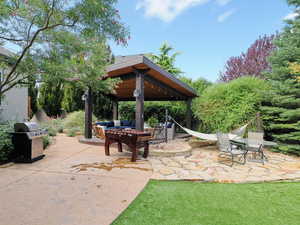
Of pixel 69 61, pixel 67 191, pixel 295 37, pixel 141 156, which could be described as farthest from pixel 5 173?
pixel 295 37

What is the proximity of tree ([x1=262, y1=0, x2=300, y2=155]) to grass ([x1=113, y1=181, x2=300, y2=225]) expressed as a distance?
329 centimetres

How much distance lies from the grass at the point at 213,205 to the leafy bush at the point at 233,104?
11.3ft

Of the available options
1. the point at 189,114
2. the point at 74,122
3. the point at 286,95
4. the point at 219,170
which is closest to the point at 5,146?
the point at 219,170

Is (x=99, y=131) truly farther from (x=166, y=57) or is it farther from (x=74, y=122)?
(x=166, y=57)

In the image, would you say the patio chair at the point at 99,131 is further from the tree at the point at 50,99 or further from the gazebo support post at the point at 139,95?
the tree at the point at 50,99

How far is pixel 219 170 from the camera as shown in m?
4.05

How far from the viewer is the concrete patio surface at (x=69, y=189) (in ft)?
6.93

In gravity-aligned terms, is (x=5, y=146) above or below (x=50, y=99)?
below

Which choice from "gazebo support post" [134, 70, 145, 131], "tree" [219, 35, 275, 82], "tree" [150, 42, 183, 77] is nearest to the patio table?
"gazebo support post" [134, 70, 145, 131]

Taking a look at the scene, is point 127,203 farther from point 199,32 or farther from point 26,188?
point 199,32

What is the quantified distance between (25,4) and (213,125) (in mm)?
6709

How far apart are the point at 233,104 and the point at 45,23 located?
643cm

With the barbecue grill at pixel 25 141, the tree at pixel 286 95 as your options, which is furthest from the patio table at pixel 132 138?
the tree at pixel 286 95

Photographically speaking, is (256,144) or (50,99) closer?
(256,144)
